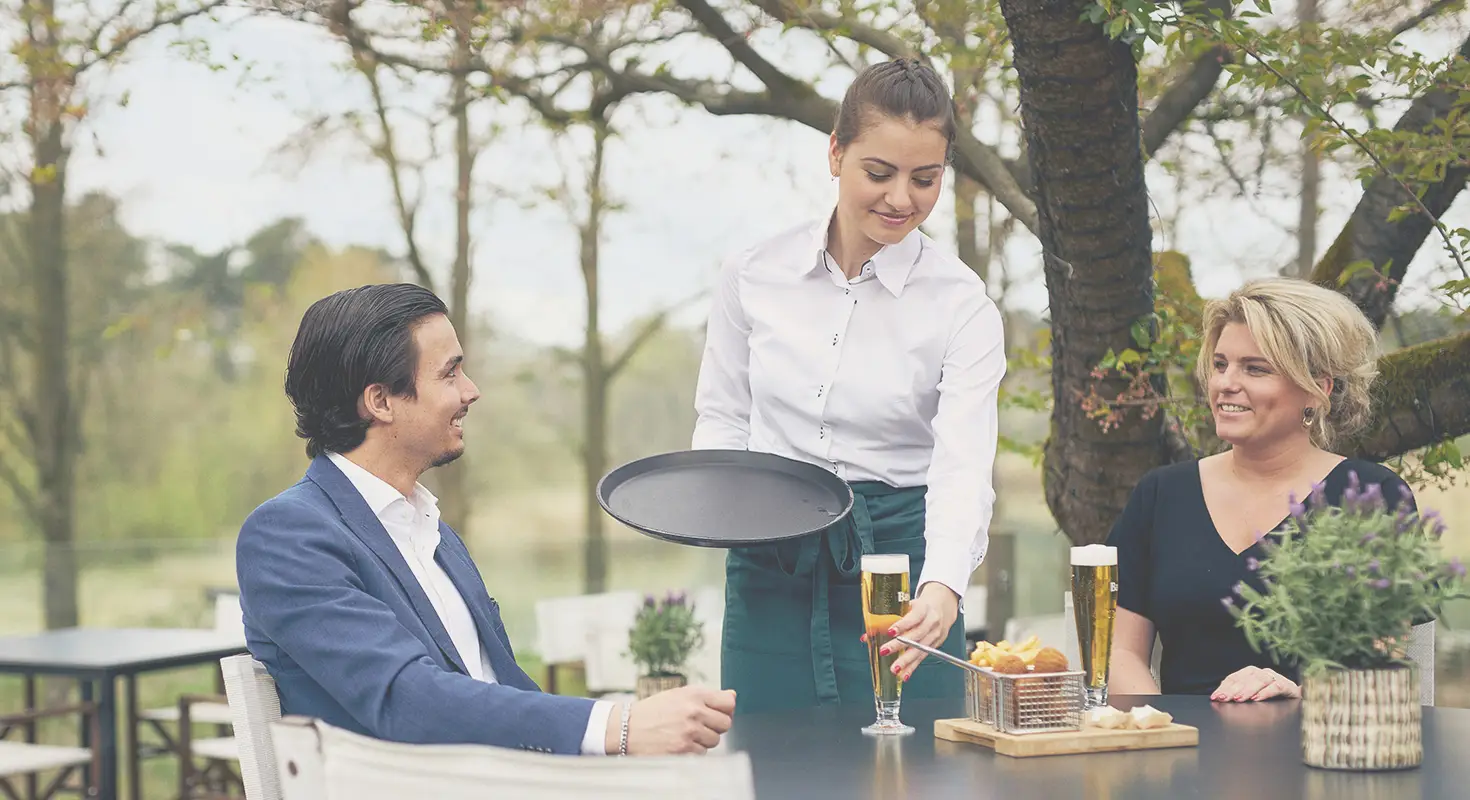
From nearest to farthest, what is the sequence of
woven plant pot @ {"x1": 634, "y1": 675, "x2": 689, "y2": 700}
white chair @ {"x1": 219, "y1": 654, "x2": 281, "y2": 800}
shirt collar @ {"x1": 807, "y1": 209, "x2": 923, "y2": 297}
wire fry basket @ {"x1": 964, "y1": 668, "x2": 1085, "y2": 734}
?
white chair @ {"x1": 219, "y1": 654, "x2": 281, "y2": 800} < wire fry basket @ {"x1": 964, "y1": 668, "x2": 1085, "y2": 734} < shirt collar @ {"x1": 807, "y1": 209, "x2": 923, "y2": 297} < woven plant pot @ {"x1": 634, "y1": 675, "x2": 689, "y2": 700}

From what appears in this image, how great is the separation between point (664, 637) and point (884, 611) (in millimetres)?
3689

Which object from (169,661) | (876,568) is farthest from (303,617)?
(169,661)

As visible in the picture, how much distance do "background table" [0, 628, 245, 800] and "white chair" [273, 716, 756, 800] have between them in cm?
389

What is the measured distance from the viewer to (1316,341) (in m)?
2.55

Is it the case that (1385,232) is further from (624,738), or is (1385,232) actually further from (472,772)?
(472,772)

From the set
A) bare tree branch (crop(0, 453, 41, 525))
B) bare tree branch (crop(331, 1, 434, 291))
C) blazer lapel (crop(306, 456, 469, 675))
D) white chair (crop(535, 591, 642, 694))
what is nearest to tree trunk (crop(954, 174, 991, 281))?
white chair (crop(535, 591, 642, 694))

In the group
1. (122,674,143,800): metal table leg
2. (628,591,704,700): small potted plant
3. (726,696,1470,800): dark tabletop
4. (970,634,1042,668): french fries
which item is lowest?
(122,674,143,800): metal table leg

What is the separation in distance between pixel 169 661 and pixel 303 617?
144 inches

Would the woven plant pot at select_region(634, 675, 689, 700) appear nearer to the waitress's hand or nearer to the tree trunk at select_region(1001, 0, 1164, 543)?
the tree trunk at select_region(1001, 0, 1164, 543)

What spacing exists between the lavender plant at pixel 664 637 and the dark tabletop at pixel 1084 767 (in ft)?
11.6

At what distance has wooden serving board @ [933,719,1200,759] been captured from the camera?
1790 millimetres

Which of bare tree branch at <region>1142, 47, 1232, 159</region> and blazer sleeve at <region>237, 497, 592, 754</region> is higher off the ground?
bare tree branch at <region>1142, 47, 1232, 159</region>

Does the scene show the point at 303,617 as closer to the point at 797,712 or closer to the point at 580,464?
the point at 797,712

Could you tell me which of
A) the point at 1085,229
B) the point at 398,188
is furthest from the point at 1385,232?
the point at 398,188
